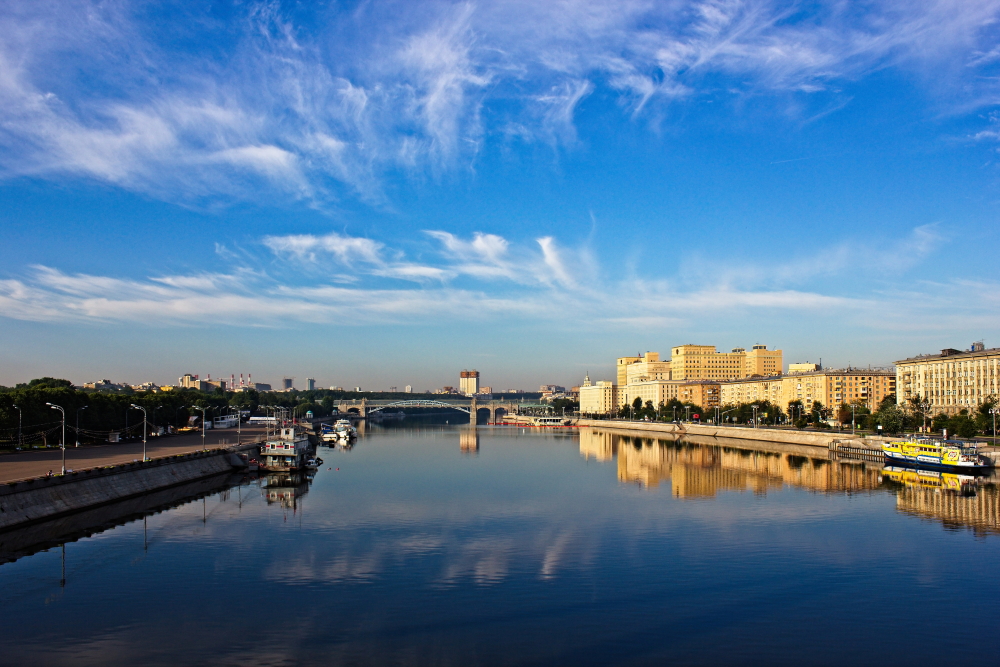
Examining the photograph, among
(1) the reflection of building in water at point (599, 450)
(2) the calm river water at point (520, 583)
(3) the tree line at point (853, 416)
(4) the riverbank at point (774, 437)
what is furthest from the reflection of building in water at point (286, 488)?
(3) the tree line at point (853, 416)

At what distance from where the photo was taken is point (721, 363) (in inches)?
7682

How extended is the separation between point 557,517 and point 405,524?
7525mm

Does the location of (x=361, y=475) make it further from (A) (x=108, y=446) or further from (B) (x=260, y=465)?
(A) (x=108, y=446)

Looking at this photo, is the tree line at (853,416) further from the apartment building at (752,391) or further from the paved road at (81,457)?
the paved road at (81,457)

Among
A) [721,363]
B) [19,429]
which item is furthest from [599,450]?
[721,363]

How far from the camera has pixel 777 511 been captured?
123 ft

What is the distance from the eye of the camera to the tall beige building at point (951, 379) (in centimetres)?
8312

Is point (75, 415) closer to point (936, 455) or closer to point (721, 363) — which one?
point (936, 455)

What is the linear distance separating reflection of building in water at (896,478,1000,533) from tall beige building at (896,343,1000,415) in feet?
141

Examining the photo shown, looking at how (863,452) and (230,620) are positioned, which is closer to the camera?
(230,620)

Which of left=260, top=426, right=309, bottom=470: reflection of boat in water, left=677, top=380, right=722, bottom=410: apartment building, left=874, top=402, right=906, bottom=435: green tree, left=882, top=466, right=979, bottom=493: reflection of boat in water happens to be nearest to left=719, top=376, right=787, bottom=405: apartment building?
left=677, top=380, right=722, bottom=410: apartment building

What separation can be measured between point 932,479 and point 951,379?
1720 inches

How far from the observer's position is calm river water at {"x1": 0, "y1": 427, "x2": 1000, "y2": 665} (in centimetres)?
1761

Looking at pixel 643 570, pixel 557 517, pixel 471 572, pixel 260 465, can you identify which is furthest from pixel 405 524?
pixel 260 465
